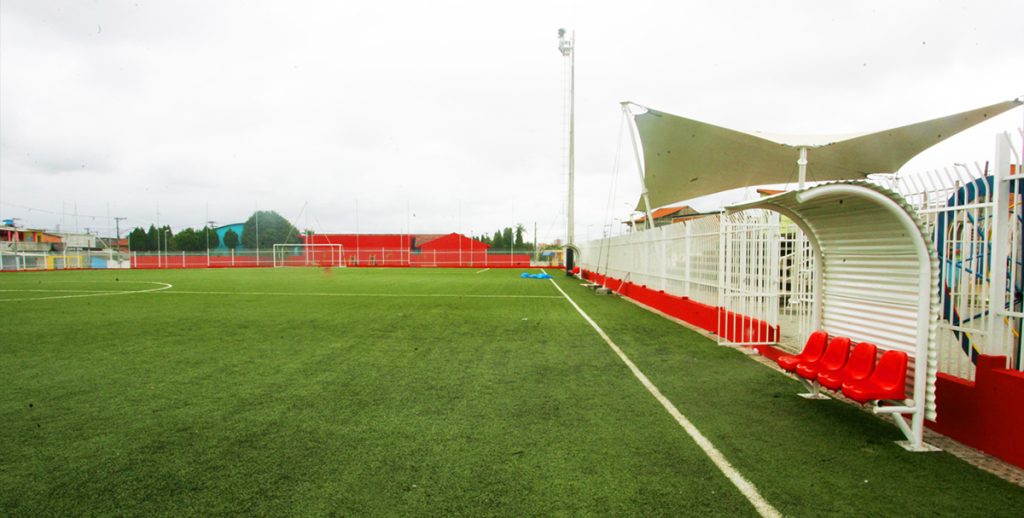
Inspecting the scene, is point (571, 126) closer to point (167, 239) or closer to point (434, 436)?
point (434, 436)

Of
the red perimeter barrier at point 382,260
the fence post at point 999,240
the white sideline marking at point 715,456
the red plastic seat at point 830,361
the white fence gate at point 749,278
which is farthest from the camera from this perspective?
the red perimeter barrier at point 382,260

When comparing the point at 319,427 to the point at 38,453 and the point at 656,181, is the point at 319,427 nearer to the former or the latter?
the point at 38,453

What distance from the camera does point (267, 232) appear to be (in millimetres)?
66250

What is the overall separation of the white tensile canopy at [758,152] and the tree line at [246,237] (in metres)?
57.3

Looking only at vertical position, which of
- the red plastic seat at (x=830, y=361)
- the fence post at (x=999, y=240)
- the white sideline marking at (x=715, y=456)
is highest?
the fence post at (x=999, y=240)

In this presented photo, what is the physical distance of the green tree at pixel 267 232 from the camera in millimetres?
65000

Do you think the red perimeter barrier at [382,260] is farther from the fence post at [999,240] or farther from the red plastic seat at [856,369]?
the fence post at [999,240]

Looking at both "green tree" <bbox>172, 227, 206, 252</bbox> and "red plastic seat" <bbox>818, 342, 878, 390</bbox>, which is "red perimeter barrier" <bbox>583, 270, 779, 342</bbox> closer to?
"red plastic seat" <bbox>818, 342, 878, 390</bbox>

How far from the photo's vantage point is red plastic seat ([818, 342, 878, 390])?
3.98m

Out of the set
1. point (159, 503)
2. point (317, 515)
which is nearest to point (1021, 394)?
point (317, 515)

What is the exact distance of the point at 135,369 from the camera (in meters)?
6.03

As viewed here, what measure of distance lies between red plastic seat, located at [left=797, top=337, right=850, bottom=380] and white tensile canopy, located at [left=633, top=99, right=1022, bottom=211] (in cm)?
555

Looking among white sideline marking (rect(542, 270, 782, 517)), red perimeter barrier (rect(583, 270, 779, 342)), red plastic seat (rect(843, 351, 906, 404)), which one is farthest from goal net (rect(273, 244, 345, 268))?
red plastic seat (rect(843, 351, 906, 404))

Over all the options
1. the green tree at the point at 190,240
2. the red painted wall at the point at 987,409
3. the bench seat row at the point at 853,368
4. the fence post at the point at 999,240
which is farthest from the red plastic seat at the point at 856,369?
the green tree at the point at 190,240
